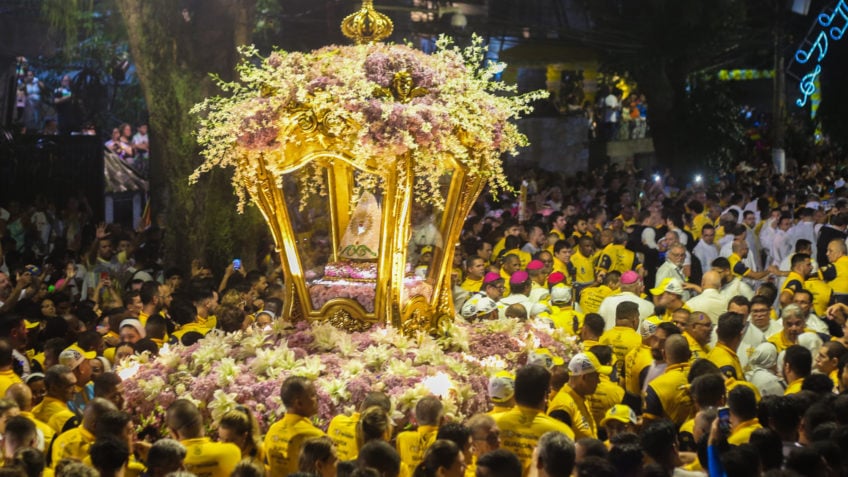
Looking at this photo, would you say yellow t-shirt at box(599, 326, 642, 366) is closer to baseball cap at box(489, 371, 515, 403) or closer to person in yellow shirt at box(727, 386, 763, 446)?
baseball cap at box(489, 371, 515, 403)

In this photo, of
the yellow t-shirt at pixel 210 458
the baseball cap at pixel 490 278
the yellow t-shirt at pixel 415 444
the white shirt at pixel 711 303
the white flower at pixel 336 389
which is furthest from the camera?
the baseball cap at pixel 490 278

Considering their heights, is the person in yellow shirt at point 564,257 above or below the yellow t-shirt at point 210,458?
above

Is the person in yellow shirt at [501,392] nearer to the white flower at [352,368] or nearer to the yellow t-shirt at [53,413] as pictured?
the white flower at [352,368]

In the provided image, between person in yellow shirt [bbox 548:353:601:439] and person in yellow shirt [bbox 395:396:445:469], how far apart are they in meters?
1.01

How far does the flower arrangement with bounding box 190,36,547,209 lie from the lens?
9.98 m

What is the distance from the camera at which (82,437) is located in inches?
306

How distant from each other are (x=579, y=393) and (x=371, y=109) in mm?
2848

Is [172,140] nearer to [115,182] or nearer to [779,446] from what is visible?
[115,182]

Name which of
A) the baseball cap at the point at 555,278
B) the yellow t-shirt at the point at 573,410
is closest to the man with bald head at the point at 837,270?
the baseball cap at the point at 555,278

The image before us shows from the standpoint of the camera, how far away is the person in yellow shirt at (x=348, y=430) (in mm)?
8250

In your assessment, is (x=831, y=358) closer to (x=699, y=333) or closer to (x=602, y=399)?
(x=699, y=333)

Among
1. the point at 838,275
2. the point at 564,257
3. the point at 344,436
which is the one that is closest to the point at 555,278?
the point at 564,257

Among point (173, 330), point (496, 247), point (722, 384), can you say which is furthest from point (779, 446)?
point (496, 247)

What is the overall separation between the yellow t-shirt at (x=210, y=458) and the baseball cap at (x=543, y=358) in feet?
9.50
